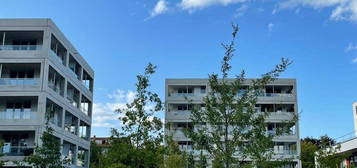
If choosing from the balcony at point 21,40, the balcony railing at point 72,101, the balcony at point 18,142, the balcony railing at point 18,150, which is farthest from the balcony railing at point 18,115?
the balcony railing at point 72,101

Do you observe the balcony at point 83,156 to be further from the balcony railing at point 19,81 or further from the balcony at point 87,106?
the balcony railing at point 19,81

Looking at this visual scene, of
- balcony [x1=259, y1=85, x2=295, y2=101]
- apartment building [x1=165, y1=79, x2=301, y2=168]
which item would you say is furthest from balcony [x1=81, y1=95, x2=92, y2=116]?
balcony [x1=259, y1=85, x2=295, y2=101]

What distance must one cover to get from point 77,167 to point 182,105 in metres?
20.3

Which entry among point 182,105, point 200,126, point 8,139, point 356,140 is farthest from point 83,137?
point 200,126

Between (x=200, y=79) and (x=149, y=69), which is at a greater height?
(x=200, y=79)

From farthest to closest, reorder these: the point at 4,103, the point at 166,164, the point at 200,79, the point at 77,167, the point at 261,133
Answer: the point at 200,79 → the point at 77,167 → the point at 4,103 → the point at 166,164 → the point at 261,133

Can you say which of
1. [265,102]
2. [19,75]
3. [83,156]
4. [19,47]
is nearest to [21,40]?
[19,47]

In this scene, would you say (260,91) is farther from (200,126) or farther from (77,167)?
(77,167)

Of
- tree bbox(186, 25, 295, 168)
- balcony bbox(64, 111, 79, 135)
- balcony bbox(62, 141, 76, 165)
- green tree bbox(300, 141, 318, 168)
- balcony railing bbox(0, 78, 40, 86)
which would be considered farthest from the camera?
balcony bbox(64, 111, 79, 135)

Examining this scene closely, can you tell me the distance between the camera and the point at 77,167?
42031 millimetres

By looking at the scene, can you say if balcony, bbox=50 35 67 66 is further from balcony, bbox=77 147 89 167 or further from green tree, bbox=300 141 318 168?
green tree, bbox=300 141 318 168

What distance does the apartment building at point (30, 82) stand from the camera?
32.7m

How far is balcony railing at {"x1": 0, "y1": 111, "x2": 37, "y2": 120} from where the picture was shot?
3284 centimetres

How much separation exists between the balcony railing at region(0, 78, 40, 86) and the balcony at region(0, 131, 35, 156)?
3956mm
